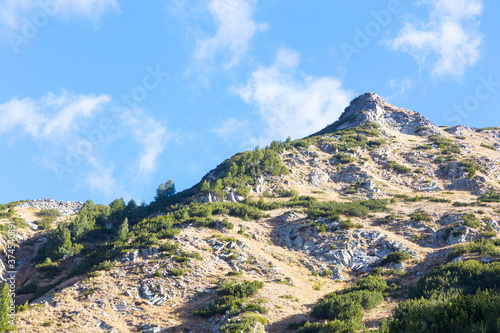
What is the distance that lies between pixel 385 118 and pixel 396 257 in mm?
94154

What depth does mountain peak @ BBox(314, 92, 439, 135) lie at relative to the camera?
107 m

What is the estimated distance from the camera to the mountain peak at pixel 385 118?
107188 millimetres

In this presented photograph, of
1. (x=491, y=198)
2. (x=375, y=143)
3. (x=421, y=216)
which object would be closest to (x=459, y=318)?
(x=421, y=216)

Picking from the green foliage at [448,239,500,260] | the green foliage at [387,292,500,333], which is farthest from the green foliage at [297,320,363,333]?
the green foliage at [448,239,500,260]

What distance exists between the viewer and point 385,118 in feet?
376

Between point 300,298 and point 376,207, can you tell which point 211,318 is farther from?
point 376,207

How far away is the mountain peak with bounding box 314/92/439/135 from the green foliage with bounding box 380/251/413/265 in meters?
81.3

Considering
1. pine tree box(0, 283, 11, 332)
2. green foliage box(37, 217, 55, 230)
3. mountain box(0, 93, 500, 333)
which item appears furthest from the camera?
green foliage box(37, 217, 55, 230)

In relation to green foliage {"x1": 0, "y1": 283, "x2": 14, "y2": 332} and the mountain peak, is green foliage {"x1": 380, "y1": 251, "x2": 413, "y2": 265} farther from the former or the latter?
the mountain peak

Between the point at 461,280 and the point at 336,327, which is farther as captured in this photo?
the point at 461,280

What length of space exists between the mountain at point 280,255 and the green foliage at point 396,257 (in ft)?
0.42

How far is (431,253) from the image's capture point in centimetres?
3189

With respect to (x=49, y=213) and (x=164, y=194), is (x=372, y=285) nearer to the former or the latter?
(x=164, y=194)

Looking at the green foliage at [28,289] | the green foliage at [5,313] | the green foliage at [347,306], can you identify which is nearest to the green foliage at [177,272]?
the green foliage at [5,313]
